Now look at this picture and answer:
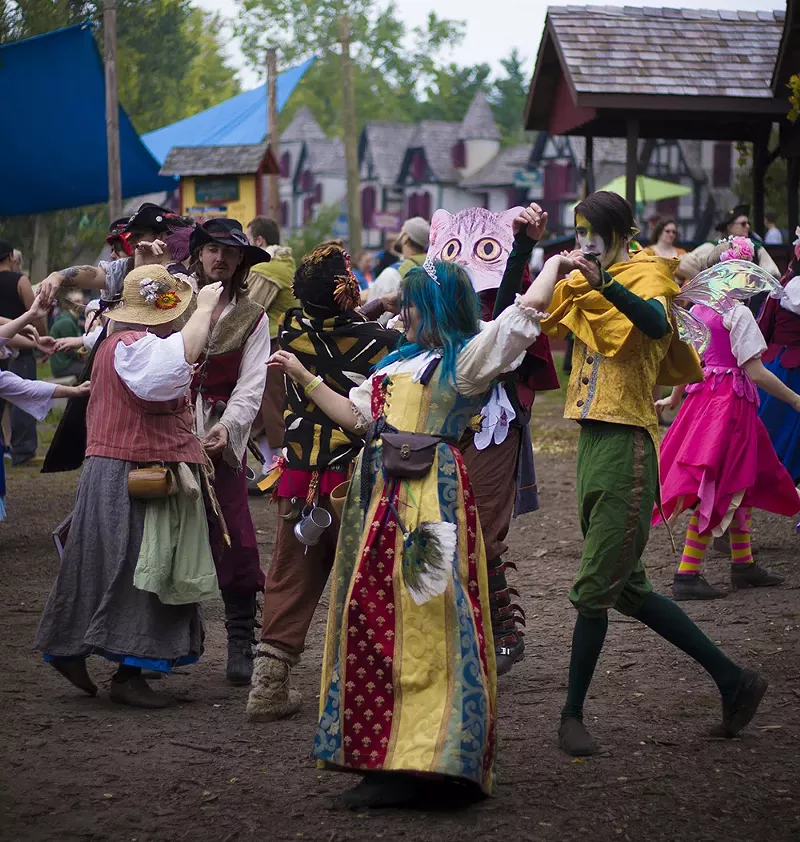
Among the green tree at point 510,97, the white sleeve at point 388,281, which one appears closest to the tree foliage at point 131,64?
the white sleeve at point 388,281

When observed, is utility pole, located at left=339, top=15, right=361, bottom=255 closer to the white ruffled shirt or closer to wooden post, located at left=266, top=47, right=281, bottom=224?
wooden post, located at left=266, top=47, right=281, bottom=224

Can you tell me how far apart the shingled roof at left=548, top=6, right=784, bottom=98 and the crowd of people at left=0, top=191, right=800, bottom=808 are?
8.54 m

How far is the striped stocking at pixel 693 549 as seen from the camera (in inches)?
265

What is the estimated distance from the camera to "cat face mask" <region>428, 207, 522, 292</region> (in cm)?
564

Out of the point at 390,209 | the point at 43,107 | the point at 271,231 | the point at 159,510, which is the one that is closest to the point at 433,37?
the point at 390,209

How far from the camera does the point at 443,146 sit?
59000 millimetres

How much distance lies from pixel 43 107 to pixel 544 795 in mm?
12432

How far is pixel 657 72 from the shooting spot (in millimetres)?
14391

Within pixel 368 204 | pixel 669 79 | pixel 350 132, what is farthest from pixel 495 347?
pixel 368 204

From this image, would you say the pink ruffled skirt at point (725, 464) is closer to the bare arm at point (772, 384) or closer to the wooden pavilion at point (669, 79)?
the bare arm at point (772, 384)

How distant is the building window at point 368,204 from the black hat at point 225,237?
191 feet

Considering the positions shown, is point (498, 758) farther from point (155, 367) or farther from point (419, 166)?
point (419, 166)

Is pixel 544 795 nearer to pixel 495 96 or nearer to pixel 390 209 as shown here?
pixel 390 209

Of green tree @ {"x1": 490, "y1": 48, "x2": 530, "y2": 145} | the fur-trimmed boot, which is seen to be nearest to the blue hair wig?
the fur-trimmed boot
